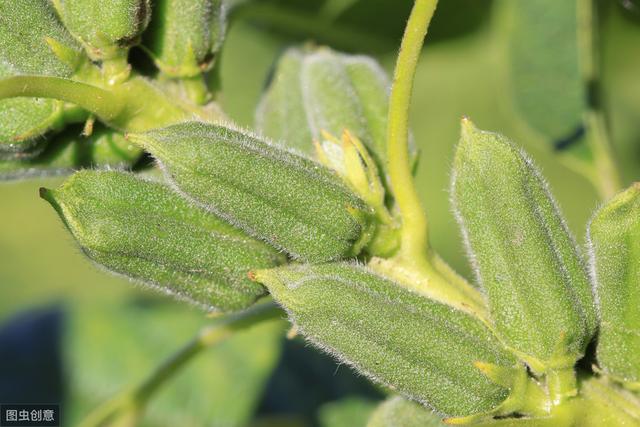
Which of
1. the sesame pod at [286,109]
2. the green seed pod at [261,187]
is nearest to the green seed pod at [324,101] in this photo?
the sesame pod at [286,109]

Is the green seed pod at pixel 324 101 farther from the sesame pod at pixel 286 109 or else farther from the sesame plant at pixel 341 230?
the sesame plant at pixel 341 230

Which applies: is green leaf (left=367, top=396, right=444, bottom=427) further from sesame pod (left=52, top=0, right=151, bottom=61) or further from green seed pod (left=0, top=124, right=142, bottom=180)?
sesame pod (left=52, top=0, right=151, bottom=61)

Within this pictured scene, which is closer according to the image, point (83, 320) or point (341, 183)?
point (341, 183)

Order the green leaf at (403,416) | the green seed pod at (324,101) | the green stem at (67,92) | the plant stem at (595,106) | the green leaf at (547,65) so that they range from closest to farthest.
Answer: the green stem at (67,92), the green leaf at (403,416), the green seed pod at (324,101), the plant stem at (595,106), the green leaf at (547,65)

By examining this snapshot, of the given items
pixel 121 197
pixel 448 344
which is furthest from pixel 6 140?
pixel 448 344

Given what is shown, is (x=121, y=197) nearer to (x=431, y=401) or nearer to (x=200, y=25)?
(x=200, y=25)

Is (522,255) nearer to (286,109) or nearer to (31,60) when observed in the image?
(286,109)

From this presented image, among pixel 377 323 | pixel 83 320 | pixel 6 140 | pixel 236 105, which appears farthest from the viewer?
pixel 236 105

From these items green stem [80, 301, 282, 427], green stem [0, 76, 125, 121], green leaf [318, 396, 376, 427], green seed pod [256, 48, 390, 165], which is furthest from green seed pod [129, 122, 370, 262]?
green leaf [318, 396, 376, 427]
